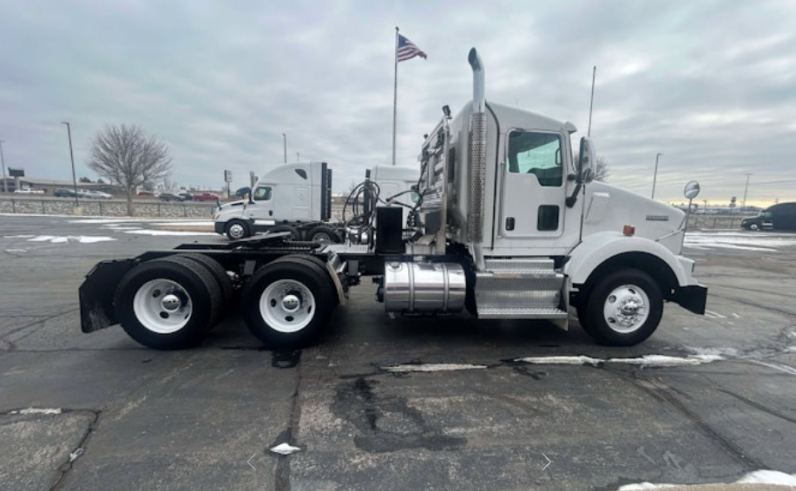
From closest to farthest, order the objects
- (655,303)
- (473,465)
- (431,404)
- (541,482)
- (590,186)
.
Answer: (541,482)
(473,465)
(431,404)
(655,303)
(590,186)

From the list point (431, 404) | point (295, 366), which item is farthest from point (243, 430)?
point (431, 404)

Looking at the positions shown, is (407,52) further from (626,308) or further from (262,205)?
(626,308)

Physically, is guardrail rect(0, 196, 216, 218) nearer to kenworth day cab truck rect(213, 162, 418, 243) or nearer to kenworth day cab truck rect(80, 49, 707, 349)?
kenworth day cab truck rect(213, 162, 418, 243)

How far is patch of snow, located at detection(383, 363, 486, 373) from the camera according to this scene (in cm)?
416

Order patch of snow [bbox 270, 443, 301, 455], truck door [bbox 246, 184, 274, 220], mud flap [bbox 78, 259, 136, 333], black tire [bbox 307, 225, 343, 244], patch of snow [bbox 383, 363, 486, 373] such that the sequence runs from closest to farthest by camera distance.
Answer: patch of snow [bbox 270, 443, 301, 455], patch of snow [bbox 383, 363, 486, 373], mud flap [bbox 78, 259, 136, 333], black tire [bbox 307, 225, 343, 244], truck door [bbox 246, 184, 274, 220]

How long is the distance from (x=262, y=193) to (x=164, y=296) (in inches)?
453

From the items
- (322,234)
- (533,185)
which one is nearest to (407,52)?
(322,234)

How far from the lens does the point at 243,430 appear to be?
9.89ft

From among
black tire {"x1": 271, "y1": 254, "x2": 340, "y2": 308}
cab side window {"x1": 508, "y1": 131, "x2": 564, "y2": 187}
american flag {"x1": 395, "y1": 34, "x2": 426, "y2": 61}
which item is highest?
american flag {"x1": 395, "y1": 34, "x2": 426, "y2": 61}

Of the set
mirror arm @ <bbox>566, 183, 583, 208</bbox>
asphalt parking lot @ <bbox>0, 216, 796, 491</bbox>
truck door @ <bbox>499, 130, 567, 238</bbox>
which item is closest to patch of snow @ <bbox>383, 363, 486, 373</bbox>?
asphalt parking lot @ <bbox>0, 216, 796, 491</bbox>

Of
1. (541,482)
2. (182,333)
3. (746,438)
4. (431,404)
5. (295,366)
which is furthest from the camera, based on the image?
(182,333)

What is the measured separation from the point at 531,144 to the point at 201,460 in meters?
4.78

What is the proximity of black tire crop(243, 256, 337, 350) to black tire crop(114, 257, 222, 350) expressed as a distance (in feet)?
1.46

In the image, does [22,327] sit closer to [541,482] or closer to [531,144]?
[541,482]
